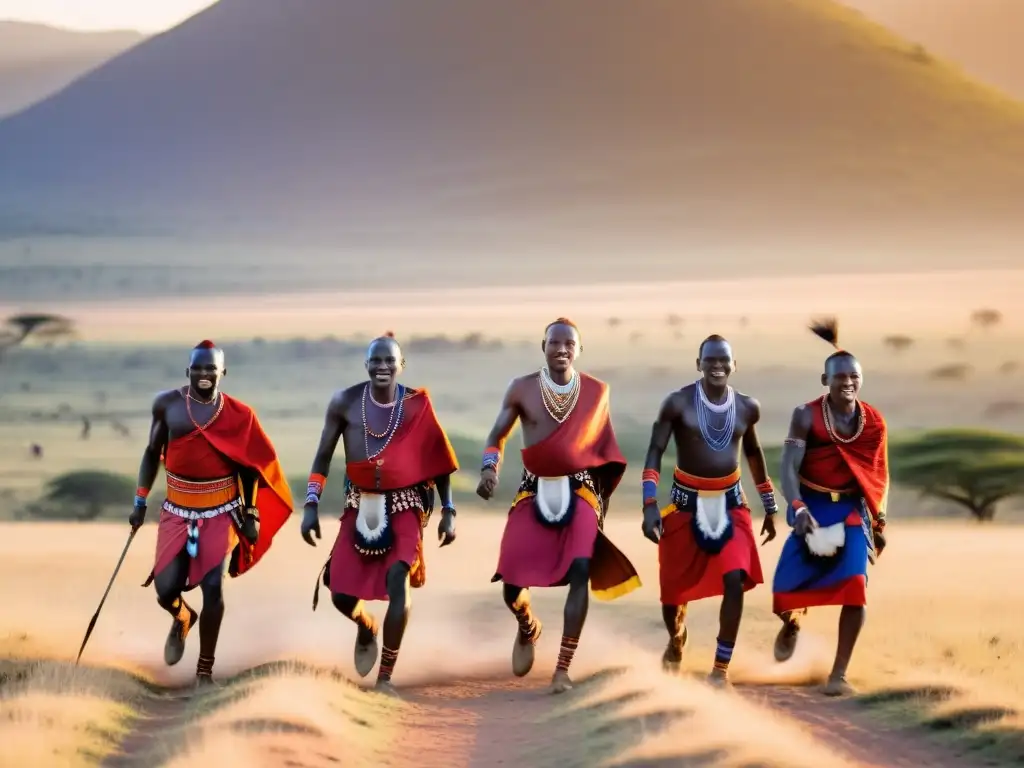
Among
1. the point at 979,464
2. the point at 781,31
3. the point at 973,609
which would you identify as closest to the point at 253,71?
the point at 781,31

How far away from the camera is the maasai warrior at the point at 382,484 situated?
34.6 ft

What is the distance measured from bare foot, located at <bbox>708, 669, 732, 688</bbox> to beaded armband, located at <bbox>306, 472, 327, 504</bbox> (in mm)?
2765

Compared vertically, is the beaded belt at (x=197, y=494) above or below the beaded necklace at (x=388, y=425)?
below

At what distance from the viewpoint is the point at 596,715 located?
31.3 ft

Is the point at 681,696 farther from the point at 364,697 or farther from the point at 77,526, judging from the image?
the point at 77,526

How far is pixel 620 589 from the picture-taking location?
1088cm

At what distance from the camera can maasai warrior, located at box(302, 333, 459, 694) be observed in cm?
1053

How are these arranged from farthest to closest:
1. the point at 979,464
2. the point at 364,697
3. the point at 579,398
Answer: the point at 979,464, the point at 579,398, the point at 364,697

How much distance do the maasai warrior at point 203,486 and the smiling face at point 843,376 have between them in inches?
147

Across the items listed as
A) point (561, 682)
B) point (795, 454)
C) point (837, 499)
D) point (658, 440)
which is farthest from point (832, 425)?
point (561, 682)

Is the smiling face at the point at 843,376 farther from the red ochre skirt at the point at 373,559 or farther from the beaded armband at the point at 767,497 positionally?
the red ochre skirt at the point at 373,559

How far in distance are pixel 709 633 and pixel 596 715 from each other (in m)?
4.73

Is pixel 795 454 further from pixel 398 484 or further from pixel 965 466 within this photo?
pixel 965 466

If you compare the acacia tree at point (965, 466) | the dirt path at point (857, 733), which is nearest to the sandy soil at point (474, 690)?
the dirt path at point (857, 733)
